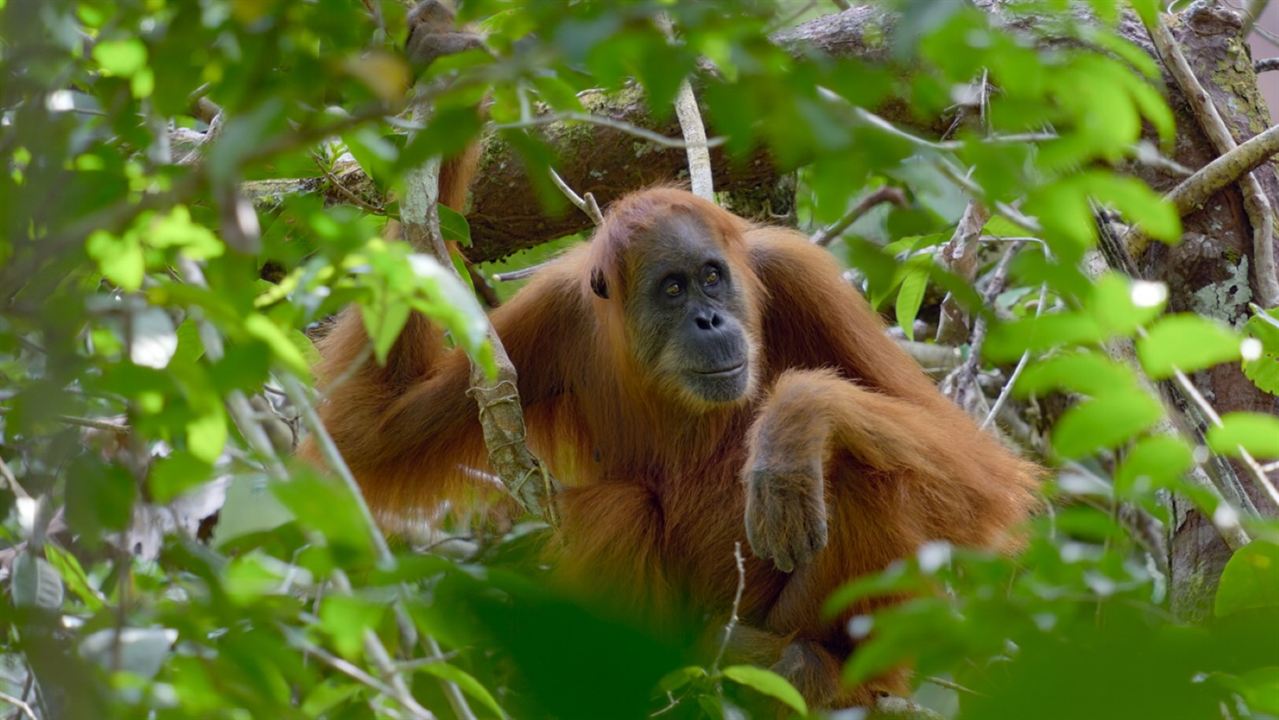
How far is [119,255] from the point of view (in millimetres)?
1559

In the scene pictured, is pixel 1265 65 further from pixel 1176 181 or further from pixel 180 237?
pixel 180 237

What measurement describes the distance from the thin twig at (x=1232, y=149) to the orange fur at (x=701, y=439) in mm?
831

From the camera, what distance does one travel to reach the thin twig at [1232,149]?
11.7 ft

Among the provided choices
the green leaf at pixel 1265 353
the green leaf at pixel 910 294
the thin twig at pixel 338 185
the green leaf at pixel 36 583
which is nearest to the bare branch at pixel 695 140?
the green leaf at pixel 910 294

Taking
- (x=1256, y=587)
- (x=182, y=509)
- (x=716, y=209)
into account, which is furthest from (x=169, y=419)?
(x=716, y=209)

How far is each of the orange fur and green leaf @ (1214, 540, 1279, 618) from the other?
1.04m

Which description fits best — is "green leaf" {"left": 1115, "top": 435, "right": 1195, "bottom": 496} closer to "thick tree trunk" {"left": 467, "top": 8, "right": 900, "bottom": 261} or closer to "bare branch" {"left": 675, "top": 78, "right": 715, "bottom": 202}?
"bare branch" {"left": 675, "top": 78, "right": 715, "bottom": 202}

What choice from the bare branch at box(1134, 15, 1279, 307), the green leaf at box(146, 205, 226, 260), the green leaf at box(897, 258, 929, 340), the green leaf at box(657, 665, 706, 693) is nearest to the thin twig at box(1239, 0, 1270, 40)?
the bare branch at box(1134, 15, 1279, 307)

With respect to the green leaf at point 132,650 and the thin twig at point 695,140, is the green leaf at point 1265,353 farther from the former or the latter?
the green leaf at point 132,650

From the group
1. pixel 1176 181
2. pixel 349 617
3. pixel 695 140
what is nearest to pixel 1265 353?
pixel 1176 181

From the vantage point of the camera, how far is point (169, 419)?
140 centimetres

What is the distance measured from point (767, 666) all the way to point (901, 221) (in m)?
2.06

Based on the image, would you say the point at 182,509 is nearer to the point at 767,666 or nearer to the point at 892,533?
the point at 767,666

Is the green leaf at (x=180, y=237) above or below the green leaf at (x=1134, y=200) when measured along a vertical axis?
below
